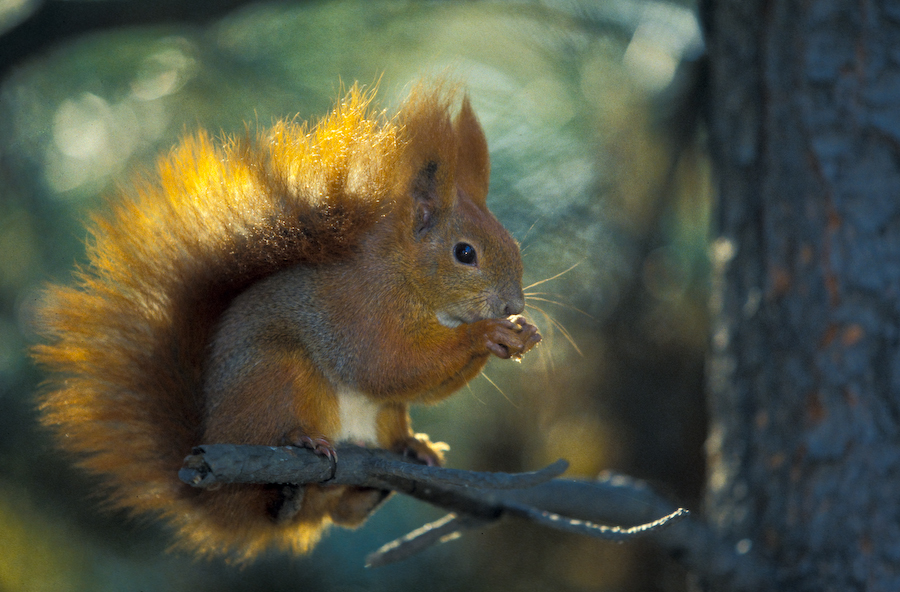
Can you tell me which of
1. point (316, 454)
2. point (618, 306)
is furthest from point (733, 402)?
point (316, 454)

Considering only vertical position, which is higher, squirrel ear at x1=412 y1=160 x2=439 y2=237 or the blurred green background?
squirrel ear at x1=412 y1=160 x2=439 y2=237

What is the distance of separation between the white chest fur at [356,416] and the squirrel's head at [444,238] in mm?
137

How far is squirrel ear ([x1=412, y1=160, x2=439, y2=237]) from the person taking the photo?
2.91 ft

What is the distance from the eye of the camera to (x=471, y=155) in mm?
967

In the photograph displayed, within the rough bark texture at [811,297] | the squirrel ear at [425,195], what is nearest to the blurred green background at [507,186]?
the rough bark texture at [811,297]

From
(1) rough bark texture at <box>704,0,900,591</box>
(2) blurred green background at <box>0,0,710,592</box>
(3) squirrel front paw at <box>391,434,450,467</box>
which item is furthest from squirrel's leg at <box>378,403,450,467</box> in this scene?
(1) rough bark texture at <box>704,0,900,591</box>

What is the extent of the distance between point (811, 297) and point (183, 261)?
0.97 metres

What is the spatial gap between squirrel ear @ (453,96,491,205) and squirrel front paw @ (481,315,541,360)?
0.24 m

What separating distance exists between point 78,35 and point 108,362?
2.27 feet

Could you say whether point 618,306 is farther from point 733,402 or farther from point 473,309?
point 473,309

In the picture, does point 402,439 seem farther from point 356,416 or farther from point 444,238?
point 444,238

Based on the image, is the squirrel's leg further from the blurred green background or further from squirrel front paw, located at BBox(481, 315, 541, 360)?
the blurred green background

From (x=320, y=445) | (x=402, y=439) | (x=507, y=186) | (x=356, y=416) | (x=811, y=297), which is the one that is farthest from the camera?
(x=507, y=186)

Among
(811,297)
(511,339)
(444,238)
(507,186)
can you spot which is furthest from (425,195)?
(811,297)
